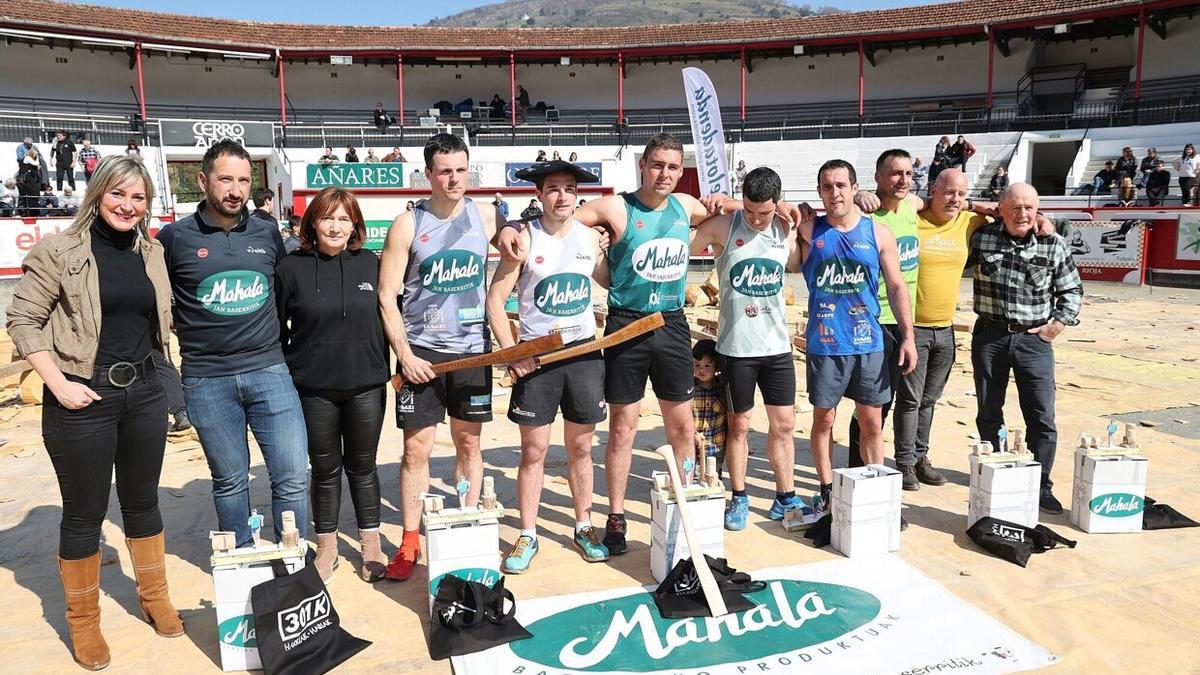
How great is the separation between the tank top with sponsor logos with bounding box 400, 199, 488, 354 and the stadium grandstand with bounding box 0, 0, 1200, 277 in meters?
17.0

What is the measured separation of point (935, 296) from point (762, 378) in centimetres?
141

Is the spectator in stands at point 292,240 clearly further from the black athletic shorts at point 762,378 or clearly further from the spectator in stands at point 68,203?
the spectator in stands at point 68,203

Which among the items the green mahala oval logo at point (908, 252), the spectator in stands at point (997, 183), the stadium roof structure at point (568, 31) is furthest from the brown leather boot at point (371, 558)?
the stadium roof structure at point (568, 31)

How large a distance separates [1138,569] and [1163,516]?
709 millimetres

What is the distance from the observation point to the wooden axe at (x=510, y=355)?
3.87 meters

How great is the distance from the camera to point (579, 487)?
167 inches

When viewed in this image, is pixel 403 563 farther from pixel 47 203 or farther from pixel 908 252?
pixel 47 203

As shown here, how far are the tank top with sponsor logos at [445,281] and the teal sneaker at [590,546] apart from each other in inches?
44.3

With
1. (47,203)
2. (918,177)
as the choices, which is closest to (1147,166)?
(918,177)

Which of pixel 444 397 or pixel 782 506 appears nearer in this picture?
pixel 444 397

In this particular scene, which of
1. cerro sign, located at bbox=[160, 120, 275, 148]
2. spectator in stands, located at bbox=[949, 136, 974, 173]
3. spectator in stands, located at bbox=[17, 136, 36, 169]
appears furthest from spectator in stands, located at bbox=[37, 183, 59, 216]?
spectator in stands, located at bbox=[949, 136, 974, 173]

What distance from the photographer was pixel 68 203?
59.5ft

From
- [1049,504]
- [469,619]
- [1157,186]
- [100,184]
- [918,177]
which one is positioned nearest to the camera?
[100,184]

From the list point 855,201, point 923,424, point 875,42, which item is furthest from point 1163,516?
point 875,42
